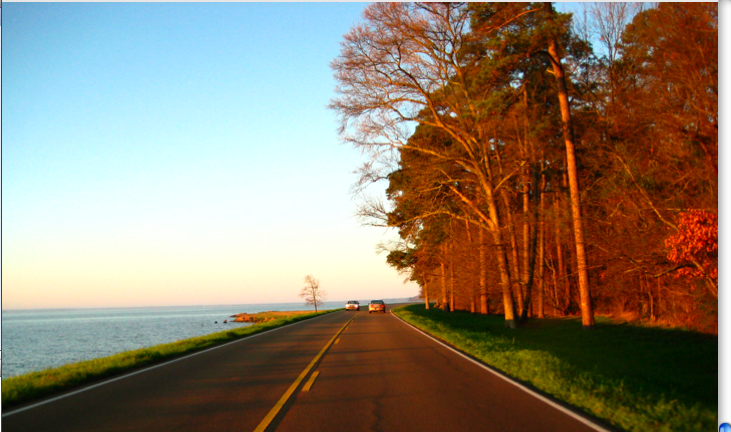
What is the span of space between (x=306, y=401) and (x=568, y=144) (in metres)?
16.5

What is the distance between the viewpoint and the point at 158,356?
13664mm

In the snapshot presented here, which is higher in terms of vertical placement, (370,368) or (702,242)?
(702,242)

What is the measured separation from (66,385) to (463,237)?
90.4 ft

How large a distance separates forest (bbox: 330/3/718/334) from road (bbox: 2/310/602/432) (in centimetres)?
925

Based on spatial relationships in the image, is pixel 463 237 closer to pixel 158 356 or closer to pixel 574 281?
pixel 574 281

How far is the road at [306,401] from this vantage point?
243 inches

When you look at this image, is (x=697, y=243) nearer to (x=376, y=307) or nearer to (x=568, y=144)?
(x=568, y=144)

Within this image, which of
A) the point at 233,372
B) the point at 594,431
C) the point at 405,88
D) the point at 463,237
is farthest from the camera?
the point at 463,237

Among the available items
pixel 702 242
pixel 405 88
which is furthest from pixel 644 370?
pixel 405 88

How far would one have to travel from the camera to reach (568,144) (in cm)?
1967

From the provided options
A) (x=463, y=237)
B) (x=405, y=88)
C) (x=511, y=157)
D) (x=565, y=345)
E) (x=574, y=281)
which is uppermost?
(x=405, y=88)

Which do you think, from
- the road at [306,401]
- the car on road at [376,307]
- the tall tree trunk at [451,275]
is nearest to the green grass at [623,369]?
the road at [306,401]

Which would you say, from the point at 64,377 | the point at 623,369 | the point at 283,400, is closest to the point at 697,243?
the point at 623,369

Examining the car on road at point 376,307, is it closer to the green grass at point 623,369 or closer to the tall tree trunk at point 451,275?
the tall tree trunk at point 451,275
